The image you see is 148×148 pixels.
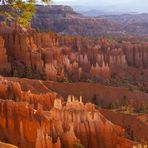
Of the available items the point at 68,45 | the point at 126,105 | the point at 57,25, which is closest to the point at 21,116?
the point at 126,105

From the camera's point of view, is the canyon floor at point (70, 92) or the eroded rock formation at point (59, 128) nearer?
the eroded rock formation at point (59, 128)

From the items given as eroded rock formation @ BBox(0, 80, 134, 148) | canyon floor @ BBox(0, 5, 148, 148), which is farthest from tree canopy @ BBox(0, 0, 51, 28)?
eroded rock formation @ BBox(0, 80, 134, 148)

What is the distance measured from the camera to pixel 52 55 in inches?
2347

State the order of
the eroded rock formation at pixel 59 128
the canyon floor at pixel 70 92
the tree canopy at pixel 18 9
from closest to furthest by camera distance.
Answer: the tree canopy at pixel 18 9
the eroded rock formation at pixel 59 128
the canyon floor at pixel 70 92

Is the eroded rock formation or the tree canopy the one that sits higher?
the tree canopy

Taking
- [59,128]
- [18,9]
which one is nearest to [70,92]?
[59,128]

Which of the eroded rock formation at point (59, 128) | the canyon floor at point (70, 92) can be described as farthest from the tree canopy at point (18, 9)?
the eroded rock formation at point (59, 128)

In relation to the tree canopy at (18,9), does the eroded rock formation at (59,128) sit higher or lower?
lower

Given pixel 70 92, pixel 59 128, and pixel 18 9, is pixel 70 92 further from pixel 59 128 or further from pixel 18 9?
pixel 18 9

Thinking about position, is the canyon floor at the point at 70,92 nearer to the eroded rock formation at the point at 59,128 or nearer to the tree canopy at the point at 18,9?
the eroded rock formation at the point at 59,128

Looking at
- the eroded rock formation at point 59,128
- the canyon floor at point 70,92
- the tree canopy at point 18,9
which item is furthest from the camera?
the canyon floor at point 70,92

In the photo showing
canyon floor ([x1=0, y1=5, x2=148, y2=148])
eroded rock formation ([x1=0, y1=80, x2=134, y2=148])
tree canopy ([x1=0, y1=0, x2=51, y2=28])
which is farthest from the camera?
canyon floor ([x1=0, y1=5, x2=148, y2=148])

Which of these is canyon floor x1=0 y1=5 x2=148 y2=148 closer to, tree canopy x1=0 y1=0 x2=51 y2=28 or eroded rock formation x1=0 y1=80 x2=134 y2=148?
eroded rock formation x1=0 y1=80 x2=134 y2=148

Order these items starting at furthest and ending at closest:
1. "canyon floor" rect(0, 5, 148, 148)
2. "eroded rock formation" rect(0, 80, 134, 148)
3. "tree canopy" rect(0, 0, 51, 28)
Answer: "canyon floor" rect(0, 5, 148, 148)
"eroded rock formation" rect(0, 80, 134, 148)
"tree canopy" rect(0, 0, 51, 28)
